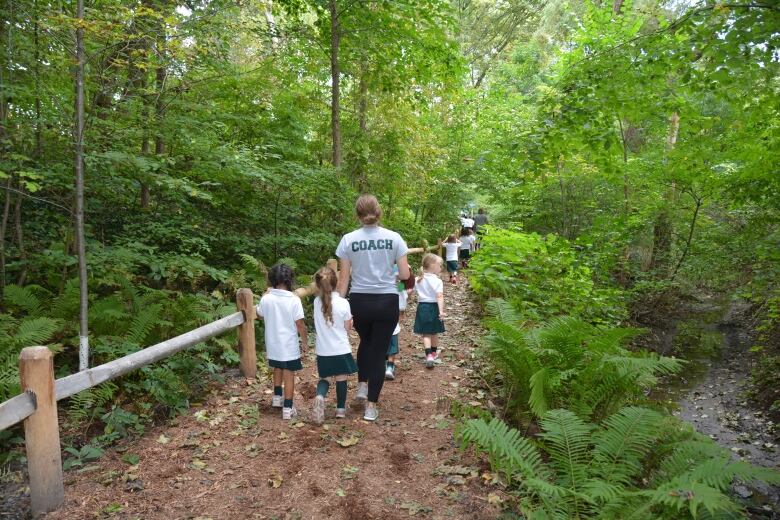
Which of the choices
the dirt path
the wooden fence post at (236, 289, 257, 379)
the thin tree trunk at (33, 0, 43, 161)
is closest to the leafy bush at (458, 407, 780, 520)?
the dirt path

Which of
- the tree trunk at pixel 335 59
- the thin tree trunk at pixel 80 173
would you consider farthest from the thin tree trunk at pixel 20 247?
the tree trunk at pixel 335 59

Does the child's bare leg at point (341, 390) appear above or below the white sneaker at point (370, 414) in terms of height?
above

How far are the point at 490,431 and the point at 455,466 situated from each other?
822 millimetres

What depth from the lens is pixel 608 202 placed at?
12961mm

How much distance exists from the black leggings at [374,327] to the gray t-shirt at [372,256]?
9cm

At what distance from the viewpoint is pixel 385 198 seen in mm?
14156

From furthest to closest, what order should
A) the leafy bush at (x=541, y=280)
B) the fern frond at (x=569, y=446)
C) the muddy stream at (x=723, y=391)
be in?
1. the leafy bush at (x=541, y=280)
2. the muddy stream at (x=723, y=391)
3. the fern frond at (x=569, y=446)

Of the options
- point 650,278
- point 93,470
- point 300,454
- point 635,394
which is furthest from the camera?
point 650,278

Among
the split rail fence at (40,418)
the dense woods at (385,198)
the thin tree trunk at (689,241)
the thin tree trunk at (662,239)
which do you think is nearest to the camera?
the split rail fence at (40,418)

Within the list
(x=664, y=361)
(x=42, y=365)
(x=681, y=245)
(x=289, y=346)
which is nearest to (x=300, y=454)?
(x=289, y=346)

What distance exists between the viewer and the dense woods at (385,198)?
4.09 meters

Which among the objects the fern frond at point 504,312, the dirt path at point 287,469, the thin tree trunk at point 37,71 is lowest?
the dirt path at point 287,469

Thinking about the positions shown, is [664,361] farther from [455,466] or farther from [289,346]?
[289,346]

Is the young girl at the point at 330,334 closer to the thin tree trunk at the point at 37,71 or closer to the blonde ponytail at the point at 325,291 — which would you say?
the blonde ponytail at the point at 325,291
